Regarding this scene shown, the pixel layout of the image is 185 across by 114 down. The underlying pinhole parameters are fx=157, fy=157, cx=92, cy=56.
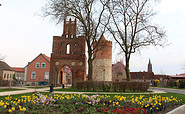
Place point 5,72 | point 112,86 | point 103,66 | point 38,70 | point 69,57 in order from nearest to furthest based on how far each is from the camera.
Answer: point 112,86 → point 69,57 → point 103,66 → point 38,70 → point 5,72

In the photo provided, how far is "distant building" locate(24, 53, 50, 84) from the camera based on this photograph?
39844 mm

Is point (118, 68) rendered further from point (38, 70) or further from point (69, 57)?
point (69, 57)

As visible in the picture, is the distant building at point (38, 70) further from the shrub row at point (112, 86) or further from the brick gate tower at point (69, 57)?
the shrub row at point (112, 86)

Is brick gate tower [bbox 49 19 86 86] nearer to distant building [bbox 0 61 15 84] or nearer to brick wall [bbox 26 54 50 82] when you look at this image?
brick wall [bbox 26 54 50 82]

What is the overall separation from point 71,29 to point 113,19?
1079 cm

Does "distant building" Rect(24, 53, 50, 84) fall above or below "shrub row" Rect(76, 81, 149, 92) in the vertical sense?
above

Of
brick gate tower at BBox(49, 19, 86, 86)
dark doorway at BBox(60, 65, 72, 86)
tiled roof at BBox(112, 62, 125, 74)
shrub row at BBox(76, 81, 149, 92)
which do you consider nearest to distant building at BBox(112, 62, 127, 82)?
tiled roof at BBox(112, 62, 125, 74)

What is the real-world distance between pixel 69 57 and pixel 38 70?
1562 cm

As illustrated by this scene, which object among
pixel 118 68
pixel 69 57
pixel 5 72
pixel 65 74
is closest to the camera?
pixel 69 57

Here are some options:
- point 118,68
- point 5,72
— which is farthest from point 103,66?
point 5,72

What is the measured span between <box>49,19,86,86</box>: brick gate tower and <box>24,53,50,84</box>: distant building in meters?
12.9

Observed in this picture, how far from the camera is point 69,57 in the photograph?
1146 inches

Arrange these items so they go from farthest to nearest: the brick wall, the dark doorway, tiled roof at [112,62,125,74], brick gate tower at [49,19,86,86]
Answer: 1. tiled roof at [112,62,125,74]
2. the brick wall
3. the dark doorway
4. brick gate tower at [49,19,86,86]

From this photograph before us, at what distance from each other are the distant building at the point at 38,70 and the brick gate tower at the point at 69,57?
12.9 m
